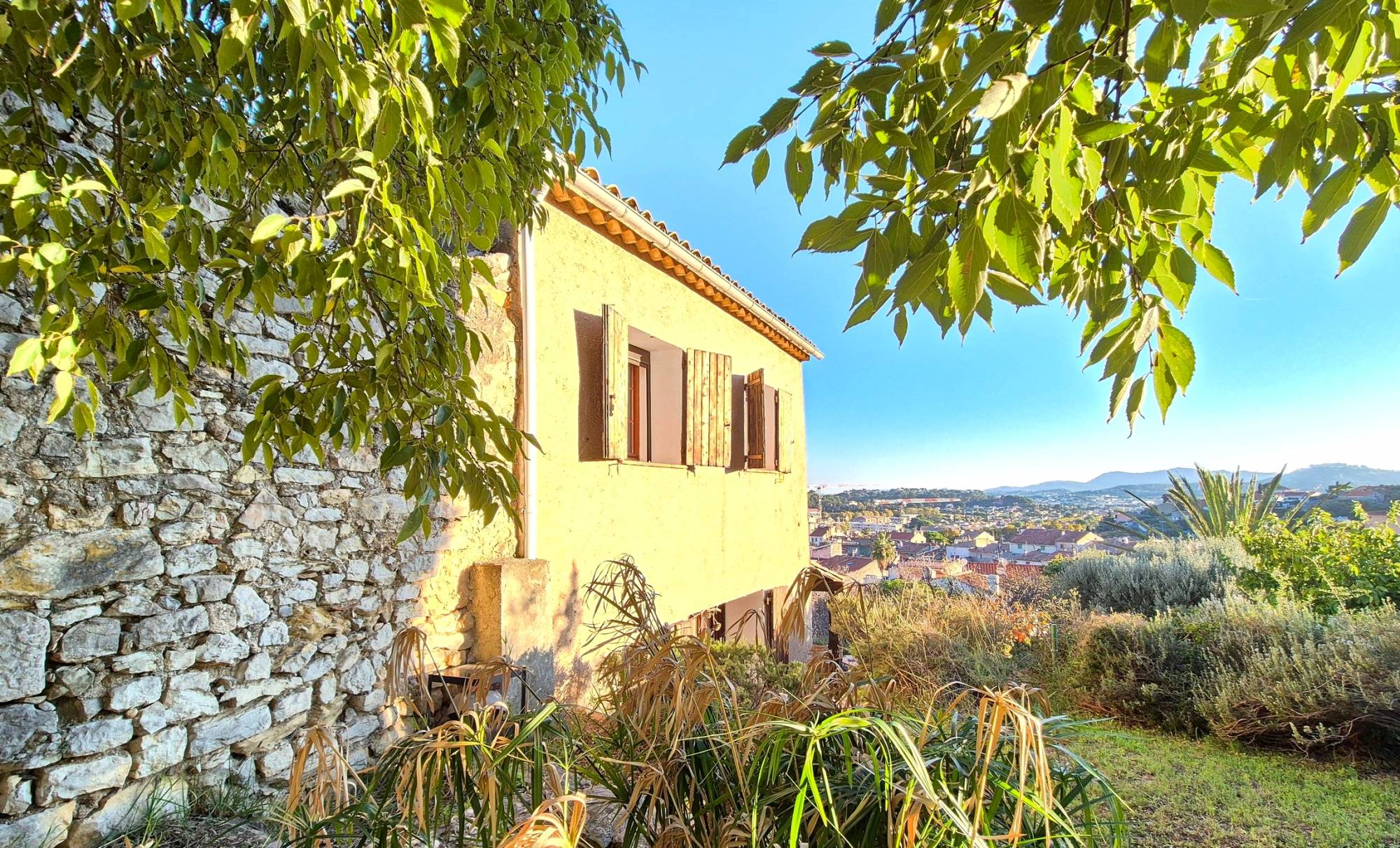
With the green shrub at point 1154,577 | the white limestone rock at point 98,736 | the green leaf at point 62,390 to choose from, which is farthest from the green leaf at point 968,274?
the green shrub at point 1154,577

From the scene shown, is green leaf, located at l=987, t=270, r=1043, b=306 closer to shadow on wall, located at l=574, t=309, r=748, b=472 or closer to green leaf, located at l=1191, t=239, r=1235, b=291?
green leaf, located at l=1191, t=239, r=1235, b=291

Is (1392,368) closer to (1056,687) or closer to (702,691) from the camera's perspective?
(1056,687)

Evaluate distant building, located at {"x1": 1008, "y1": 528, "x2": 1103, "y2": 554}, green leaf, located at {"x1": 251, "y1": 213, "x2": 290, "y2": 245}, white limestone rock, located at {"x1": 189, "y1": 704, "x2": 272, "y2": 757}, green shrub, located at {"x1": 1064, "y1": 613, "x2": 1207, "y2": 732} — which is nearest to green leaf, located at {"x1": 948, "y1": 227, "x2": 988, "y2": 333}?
green leaf, located at {"x1": 251, "y1": 213, "x2": 290, "y2": 245}

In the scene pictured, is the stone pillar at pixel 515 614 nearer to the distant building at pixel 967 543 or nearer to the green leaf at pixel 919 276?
the green leaf at pixel 919 276

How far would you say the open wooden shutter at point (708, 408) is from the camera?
5.96 m

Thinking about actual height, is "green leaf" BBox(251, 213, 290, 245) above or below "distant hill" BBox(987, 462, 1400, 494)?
above

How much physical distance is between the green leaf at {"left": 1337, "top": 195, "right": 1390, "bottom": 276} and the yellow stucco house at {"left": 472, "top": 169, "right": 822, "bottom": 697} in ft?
7.76

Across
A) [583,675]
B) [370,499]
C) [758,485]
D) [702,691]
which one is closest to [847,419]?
[758,485]

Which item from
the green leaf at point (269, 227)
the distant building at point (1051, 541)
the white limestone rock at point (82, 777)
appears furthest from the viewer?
the distant building at point (1051, 541)

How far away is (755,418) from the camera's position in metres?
7.37

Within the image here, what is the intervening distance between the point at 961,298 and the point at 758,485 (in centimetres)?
692

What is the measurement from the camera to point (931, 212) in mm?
993

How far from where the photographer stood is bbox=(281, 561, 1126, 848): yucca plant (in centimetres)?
120

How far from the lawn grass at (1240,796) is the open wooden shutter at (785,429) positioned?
4.44m
